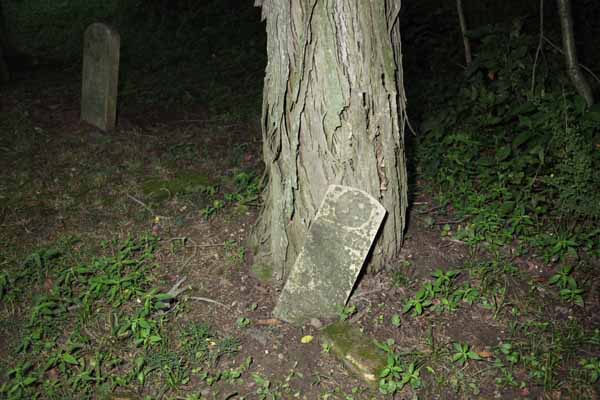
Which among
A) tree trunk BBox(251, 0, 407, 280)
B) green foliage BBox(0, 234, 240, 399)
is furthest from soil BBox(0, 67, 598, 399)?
tree trunk BBox(251, 0, 407, 280)

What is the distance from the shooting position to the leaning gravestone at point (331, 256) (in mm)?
2889

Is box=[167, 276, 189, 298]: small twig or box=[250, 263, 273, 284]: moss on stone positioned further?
box=[250, 263, 273, 284]: moss on stone

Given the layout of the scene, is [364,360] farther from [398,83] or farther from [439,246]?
[398,83]

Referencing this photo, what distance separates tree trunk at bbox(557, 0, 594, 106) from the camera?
4172 millimetres

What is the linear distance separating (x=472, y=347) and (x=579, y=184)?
1.51 metres

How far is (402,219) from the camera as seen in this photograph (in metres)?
3.31

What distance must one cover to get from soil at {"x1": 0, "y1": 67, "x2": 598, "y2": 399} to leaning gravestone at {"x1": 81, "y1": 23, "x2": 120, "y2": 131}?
0.16 m

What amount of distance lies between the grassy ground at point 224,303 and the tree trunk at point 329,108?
473 millimetres

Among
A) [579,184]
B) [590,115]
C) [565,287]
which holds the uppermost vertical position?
[590,115]

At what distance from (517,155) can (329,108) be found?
1.92 meters

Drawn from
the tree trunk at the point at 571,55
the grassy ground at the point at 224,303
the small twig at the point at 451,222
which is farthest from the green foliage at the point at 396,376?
the tree trunk at the point at 571,55

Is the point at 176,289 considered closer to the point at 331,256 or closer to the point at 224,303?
Result: the point at 224,303

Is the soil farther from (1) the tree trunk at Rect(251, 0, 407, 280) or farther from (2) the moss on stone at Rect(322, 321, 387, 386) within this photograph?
(1) the tree trunk at Rect(251, 0, 407, 280)

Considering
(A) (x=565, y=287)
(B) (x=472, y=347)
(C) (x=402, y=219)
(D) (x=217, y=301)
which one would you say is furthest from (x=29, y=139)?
(A) (x=565, y=287)
